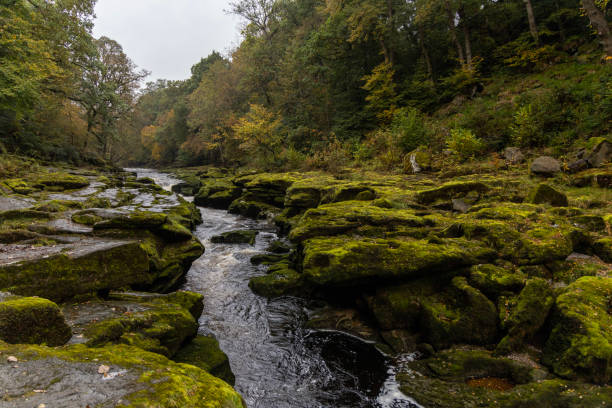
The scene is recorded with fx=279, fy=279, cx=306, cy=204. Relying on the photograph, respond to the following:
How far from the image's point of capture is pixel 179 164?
167ft

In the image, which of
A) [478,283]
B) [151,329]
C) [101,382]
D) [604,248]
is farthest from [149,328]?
[604,248]

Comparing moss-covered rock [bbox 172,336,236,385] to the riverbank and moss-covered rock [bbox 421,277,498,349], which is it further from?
moss-covered rock [bbox 421,277,498,349]

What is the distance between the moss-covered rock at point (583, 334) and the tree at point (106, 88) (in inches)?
1318

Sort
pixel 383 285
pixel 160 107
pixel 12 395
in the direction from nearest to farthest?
pixel 12 395
pixel 383 285
pixel 160 107

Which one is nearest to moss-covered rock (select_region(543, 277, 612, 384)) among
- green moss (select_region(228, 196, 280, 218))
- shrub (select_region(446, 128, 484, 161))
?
shrub (select_region(446, 128, 484, 161))

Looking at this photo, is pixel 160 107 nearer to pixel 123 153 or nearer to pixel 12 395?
pixel 123 153

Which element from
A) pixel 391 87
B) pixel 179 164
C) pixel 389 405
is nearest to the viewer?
pixel 389 405

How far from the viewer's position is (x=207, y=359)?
4.41 metres

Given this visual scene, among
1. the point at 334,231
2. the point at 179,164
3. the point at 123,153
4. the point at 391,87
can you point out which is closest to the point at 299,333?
the point at 334,231

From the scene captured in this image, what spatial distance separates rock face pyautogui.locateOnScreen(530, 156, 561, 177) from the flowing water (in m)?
8.67

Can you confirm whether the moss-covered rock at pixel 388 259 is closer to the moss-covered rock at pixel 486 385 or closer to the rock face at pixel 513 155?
the moss-covered rock at pixel 486 385

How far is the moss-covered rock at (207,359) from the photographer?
13.9ft

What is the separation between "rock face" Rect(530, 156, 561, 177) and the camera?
29.9 ft

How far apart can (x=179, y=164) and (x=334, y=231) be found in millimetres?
50078
